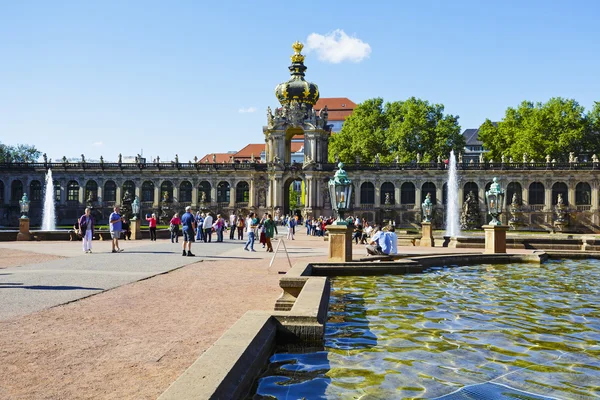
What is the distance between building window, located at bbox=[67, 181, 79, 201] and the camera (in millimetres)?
71812

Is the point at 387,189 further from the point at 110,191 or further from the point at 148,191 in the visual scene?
the point at 110,191

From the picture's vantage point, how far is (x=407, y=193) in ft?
225

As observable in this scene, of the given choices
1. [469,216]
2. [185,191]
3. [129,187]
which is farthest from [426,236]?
[129,187]

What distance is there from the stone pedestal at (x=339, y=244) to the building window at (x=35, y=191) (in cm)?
6317

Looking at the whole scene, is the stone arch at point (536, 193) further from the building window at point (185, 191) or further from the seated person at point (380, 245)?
the seated person at point (380, 245)

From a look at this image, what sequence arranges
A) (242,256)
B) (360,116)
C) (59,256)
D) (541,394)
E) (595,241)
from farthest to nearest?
1. (360,116)
2. (595,241)
3. (242,256)
4. (59,256)
5. (541,394)

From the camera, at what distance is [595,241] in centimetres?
2714

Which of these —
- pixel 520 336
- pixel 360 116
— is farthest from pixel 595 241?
pixel 360 116

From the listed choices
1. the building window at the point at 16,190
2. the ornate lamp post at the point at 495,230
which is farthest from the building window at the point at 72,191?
the ornate lamp post at the point at 495,230

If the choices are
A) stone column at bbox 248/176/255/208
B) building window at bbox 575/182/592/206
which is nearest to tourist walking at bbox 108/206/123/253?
stone column at bbox 248/176/255/208

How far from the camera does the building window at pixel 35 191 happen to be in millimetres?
71787

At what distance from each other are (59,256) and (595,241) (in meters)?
23.7

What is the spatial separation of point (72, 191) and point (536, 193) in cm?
5646

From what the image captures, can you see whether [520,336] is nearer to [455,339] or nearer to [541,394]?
[455,339]
